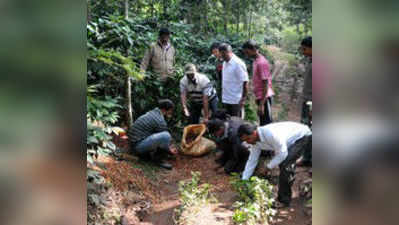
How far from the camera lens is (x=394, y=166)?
2.63 ft

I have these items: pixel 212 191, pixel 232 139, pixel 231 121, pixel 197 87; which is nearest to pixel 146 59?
pixel 197 87

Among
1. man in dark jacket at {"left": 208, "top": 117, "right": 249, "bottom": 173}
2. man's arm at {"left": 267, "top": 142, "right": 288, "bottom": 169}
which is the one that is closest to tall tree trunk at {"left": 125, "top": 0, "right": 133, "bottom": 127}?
man in dark jacket at {"left": 208, "top": 117, "right": 249, "bottom": 173}

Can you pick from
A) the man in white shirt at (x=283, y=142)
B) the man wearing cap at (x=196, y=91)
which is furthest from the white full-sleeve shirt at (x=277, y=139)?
the man wearing cap at (x=196, y=91)

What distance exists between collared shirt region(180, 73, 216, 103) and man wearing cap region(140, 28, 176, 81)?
1.78 ft

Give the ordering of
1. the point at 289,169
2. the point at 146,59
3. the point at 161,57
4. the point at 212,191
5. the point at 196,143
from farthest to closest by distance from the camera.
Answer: the point at 161,57, the point at 146,59, the point at 196,143, the point at 212,191, the point at 289,169

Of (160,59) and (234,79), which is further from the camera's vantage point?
(160,59)

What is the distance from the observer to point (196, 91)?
6375 mm

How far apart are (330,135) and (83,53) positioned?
72cm

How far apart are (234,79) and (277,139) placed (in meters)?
1.98

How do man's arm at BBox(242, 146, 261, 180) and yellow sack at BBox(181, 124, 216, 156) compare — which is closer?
man's arm at BBox(242, 146, 261, 180)

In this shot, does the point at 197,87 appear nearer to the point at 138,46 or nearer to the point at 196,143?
the point at 196,143

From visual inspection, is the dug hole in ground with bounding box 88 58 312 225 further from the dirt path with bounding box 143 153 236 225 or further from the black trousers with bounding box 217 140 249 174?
the black trousers with bounding box 217 140 249 174

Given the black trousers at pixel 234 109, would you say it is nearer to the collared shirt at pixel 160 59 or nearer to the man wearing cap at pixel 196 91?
the man wearing cap at pixel 196 91

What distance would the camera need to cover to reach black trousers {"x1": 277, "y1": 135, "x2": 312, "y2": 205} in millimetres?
4141
